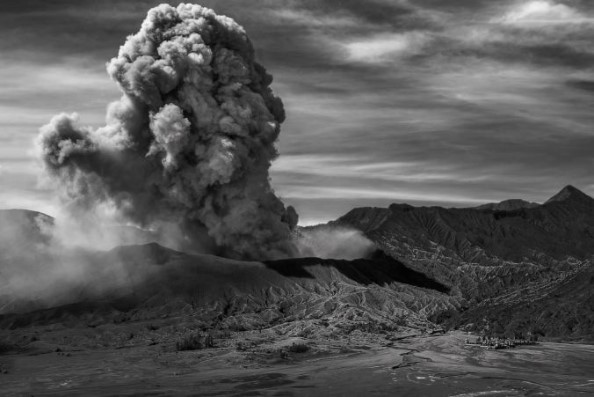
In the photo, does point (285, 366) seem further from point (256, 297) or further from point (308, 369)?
point (256, 297)

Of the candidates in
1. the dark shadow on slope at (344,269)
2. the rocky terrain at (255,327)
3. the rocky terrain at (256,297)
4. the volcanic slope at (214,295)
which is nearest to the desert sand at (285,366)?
the rocky terrain at (255,327)

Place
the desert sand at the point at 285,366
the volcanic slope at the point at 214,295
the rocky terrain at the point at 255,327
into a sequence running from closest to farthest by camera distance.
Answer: the desert sand at the point at 285,366 → the rocky terrain at the point at 255,327 → the volcanic slope at the point at 214,295

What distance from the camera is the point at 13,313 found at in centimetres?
14975

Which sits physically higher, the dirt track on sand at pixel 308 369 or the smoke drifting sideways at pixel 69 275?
the smoke drifting sideways at pixel 69 275

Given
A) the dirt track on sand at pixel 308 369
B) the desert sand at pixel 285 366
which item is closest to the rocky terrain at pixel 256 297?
the desert sand at pixel 285 366

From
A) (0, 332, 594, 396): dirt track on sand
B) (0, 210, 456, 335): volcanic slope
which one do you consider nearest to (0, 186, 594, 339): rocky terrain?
(0, 210, 456, 335): volcanic slope

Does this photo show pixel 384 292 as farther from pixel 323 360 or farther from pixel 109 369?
pixel 109 369

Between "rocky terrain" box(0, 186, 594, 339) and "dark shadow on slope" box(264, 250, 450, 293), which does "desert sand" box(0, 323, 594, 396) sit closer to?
"rocky terrain" box(0, 186, 594, 339)

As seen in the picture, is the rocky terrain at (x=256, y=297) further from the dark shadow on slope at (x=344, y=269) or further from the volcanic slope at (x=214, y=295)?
the dark shadow on slope at (x=344, y=269)

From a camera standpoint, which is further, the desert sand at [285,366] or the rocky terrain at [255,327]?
the rocky terrain at [255,327]

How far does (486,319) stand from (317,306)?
126 feet

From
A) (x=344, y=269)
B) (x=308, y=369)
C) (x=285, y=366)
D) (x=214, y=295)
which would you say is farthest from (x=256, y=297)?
(x=308, y=369)

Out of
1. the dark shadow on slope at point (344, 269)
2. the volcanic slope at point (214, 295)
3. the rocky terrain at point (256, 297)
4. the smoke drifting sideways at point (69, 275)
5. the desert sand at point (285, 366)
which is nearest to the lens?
the desert sand at point (285, 366)

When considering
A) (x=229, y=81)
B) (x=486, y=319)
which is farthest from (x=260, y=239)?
(x=486, y=319)
